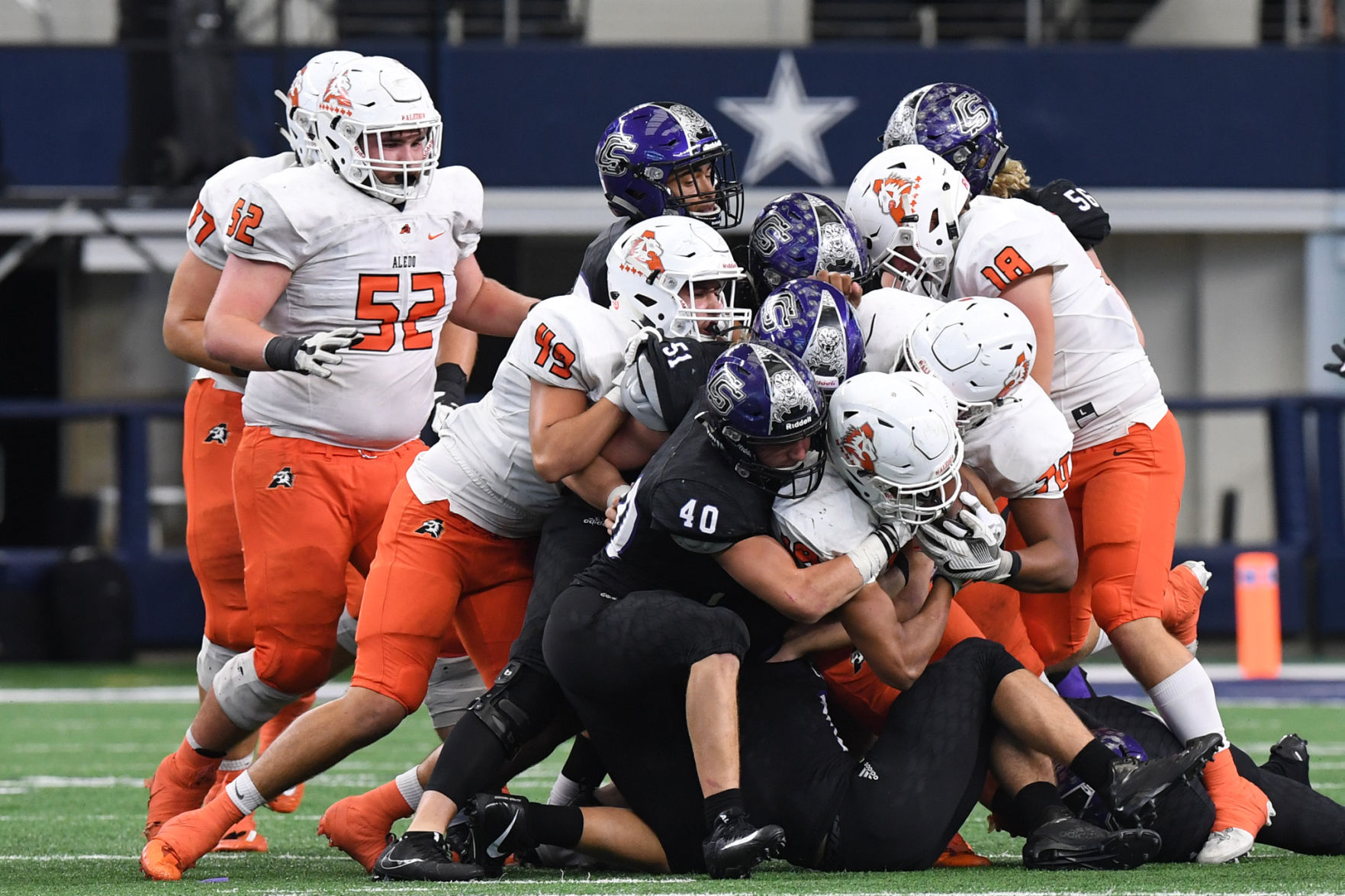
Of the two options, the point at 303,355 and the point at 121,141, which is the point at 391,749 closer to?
the point at 303,355

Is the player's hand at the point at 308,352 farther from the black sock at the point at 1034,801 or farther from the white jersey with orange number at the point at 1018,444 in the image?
the black sock at the point at 1034,801

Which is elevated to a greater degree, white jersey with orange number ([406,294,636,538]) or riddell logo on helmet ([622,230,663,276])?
riddell logo on helmet ([622,230,663,276])

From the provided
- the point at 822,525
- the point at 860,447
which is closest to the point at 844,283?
the point at 860,447

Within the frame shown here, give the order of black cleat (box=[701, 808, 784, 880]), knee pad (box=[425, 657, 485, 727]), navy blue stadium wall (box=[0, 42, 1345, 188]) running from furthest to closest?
1. navy blue stadium wall (box=[0, 42, 1345, 188])
2. knee pad (box=[425, 657, 485, 727])
3. black cleat (box=[701, 808, 784, 880])

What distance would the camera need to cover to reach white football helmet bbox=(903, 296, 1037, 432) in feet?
13.6

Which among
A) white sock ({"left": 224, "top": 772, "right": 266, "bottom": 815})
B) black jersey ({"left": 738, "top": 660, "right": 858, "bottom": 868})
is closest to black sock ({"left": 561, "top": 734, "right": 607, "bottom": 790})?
black jersey ({"left": 738, "top": 660, "right": 858, "bottom": 868})

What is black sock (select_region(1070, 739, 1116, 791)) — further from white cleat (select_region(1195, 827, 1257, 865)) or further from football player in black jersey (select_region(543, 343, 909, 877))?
football player in black jersey (select_region(543, 343, 909, 877))

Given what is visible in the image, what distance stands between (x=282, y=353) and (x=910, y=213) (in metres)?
1.47

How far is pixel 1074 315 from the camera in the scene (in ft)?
15.7

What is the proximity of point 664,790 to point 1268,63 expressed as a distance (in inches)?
386

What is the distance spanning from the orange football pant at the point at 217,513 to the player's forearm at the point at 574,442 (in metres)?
1.23

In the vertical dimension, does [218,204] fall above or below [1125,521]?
above

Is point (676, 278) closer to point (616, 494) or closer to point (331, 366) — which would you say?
point (616, 494)

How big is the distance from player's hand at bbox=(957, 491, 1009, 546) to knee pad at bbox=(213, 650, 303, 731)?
5.61 ft
